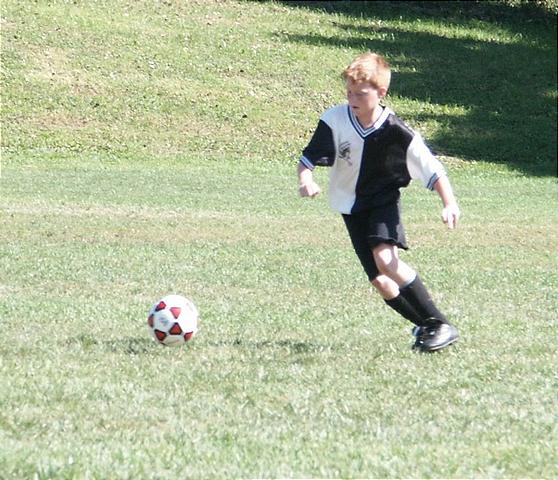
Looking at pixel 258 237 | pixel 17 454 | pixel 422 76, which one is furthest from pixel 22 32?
pixel 17 454

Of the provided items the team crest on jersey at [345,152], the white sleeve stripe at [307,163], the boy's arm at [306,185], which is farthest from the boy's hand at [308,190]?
the team crest on jersey at [345,152]

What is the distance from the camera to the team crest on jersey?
7.19 meters

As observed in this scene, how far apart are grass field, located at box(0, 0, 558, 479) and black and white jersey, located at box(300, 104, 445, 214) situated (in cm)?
95

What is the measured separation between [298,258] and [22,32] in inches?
823

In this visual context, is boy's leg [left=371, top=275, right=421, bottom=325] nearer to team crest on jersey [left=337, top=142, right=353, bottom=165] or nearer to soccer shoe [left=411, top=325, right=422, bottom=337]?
soccer shoe [left=411, top=325, right=422, bottom=337]

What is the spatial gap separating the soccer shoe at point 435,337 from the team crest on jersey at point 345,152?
3.69ft

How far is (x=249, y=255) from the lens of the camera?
13344mm

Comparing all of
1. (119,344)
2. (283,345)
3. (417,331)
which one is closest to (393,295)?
(417,331)

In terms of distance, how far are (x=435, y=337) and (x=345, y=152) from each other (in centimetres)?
123

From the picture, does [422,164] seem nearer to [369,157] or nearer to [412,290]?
[369,157]

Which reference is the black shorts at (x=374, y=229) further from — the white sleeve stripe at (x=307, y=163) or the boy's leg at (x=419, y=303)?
the white sleeve stripe at (x=307, y=163)

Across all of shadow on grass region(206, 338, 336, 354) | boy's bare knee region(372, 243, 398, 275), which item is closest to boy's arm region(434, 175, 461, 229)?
boy's bare knee region(372, 243, 398, 275)

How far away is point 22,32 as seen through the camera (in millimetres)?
32125

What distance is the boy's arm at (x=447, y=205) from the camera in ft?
22.8
